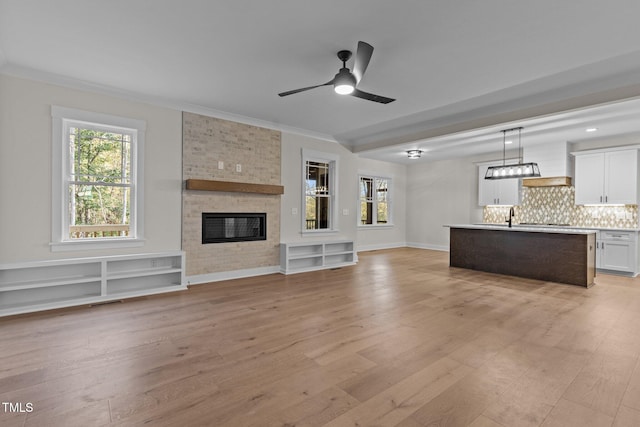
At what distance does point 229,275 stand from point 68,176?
8.94 ft

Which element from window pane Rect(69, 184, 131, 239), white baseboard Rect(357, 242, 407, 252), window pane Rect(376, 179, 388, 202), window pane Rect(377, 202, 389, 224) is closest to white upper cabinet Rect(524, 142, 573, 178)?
window pane Rect(376, 179, 388, 202)

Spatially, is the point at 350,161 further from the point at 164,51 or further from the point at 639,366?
the point at 639,366

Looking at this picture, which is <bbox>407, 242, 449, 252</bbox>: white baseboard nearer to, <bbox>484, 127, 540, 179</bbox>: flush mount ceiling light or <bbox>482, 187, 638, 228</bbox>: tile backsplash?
<bbox>482, 187, 638, 228</bbox>: tile backsplash

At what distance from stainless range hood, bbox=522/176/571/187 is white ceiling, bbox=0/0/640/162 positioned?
1589 millimetres

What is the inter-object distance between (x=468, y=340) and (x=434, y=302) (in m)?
1.22

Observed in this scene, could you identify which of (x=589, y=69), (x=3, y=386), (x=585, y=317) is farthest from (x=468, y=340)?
(x=3, y=386)

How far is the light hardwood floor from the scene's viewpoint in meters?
1.93

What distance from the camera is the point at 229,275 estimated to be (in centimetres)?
563

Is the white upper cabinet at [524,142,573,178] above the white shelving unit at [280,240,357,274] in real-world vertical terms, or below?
above

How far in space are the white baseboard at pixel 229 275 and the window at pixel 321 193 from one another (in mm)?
1328

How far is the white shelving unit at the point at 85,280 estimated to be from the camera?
3.84 meters

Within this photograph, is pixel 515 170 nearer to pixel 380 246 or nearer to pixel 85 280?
pixel 380 246

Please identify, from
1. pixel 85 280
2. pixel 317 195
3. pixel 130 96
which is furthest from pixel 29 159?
pixel 317 195

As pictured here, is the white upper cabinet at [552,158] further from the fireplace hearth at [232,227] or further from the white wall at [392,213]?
the fireplace hearth at [232,227]
